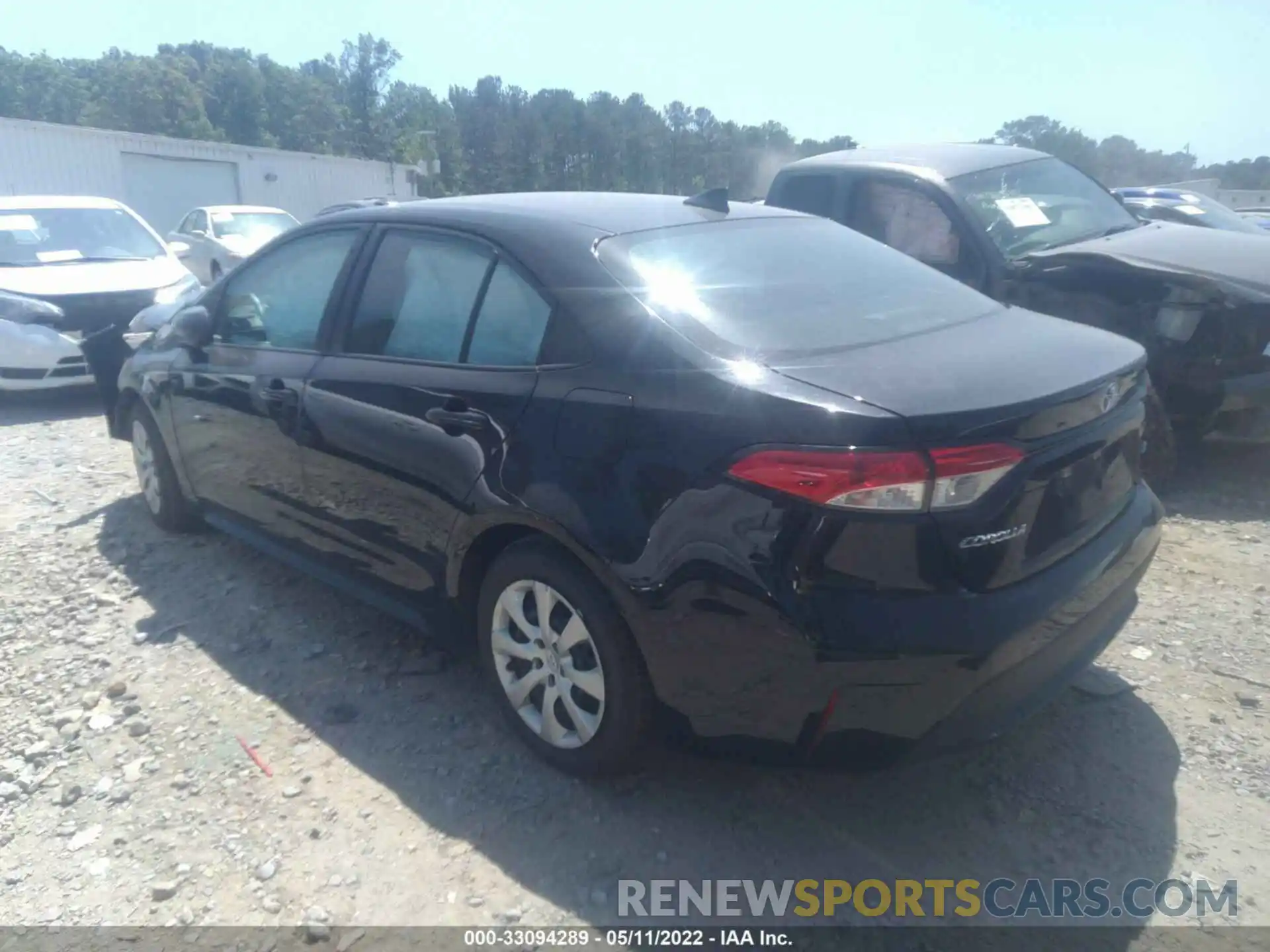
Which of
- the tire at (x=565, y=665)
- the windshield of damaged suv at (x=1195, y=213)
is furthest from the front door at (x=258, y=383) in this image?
the windshield of damaged suv at (x=1195, y=213)

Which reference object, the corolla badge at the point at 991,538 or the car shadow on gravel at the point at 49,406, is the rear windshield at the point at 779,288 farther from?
the car shadow on gravel at the point at 49,406

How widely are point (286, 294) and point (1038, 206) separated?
4.20m

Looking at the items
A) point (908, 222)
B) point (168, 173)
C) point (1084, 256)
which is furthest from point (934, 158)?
point (168, 173)

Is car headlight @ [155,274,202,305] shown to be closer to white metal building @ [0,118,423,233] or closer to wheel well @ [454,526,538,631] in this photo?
wheel well @ [454,526,538,631]

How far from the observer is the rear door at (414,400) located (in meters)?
2.93

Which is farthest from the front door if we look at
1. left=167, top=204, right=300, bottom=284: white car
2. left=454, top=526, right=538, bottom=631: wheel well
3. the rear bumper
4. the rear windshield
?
left=167, top=204, right=300, bottom=284: white car

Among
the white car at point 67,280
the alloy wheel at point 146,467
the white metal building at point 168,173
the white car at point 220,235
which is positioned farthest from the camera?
the white metal building at point 168,173

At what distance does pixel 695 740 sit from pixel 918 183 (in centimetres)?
409

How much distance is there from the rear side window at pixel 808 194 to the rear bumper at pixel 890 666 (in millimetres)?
3934

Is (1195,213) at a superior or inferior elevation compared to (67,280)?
superior

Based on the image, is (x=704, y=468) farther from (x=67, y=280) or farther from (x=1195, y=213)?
(x=1195, y=213)

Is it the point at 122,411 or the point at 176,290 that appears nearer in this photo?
the point at 122,411

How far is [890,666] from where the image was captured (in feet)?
7.32

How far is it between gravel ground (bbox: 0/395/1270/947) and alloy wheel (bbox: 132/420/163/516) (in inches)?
37.8
